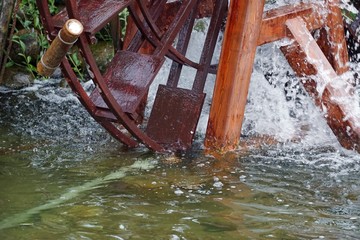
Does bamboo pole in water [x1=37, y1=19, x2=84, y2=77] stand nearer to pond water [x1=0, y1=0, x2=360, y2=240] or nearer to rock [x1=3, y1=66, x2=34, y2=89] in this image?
pond water [x1=0, y1=0, x2=360, y2=240]

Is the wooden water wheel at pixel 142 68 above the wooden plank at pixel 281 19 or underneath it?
underneath

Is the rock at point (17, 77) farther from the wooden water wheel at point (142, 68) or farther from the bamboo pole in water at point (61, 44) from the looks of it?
the bamboo pole in water at point (61, 44)

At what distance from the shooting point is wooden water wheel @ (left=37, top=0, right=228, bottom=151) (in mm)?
5070

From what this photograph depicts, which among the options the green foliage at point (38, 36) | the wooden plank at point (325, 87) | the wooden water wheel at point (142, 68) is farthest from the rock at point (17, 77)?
the wooden plank at point (325, 87)

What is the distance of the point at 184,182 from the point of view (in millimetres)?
4598

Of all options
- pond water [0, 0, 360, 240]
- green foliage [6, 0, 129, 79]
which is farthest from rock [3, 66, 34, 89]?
pond water [0, 0, 360, 240]

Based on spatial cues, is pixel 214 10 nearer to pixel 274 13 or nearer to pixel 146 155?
pixel 274 13

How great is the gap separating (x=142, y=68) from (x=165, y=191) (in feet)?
4.45

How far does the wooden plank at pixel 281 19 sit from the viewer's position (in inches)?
215

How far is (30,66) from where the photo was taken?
308 inches

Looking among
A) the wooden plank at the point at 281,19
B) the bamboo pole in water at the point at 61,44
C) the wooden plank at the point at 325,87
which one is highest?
the wooden plank at the point at 281,19

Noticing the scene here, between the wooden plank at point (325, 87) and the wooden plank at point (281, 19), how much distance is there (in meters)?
0.05

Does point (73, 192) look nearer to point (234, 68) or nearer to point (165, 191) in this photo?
point (165, 191)

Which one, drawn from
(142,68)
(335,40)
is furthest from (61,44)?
(335,40)
